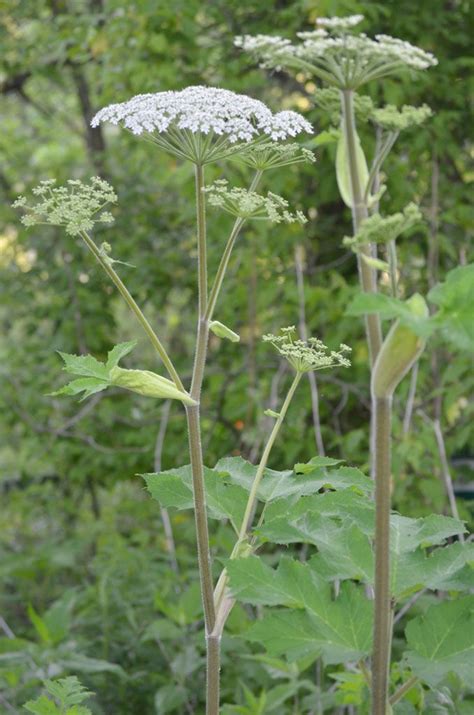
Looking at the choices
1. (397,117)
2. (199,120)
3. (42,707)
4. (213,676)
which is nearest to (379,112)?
→ (397,117)

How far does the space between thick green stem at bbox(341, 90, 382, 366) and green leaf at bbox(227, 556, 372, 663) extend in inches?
12.1

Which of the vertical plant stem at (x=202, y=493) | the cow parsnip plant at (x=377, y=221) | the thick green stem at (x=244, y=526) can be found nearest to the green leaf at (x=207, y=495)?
the thick green stem at (x=244, y=526)

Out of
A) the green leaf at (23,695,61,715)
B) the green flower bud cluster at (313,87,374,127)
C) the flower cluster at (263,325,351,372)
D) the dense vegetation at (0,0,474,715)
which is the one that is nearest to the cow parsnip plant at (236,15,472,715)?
the green flower bud cluster at (313,87,374,127)

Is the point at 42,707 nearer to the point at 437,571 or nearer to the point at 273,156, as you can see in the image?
the point at 437,571

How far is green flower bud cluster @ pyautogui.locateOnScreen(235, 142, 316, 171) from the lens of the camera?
52.2 inches

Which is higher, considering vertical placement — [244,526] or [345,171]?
[345,171]

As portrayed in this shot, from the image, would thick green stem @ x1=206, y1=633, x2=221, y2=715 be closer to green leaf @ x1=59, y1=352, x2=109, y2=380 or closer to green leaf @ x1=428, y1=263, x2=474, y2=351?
green leaf @ x1=59, y1=352, x2=109, y2=380

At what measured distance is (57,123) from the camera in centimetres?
775

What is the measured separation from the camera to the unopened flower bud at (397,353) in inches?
41.6

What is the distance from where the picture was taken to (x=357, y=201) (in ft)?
3.63

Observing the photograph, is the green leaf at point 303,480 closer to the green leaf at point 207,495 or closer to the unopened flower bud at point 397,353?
the green leaf at point 207,495

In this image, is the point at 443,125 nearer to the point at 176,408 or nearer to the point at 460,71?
the point at 460,71

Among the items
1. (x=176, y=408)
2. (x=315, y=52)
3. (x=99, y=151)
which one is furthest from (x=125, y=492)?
(x=315, y=52)

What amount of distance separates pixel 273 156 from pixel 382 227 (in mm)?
411
